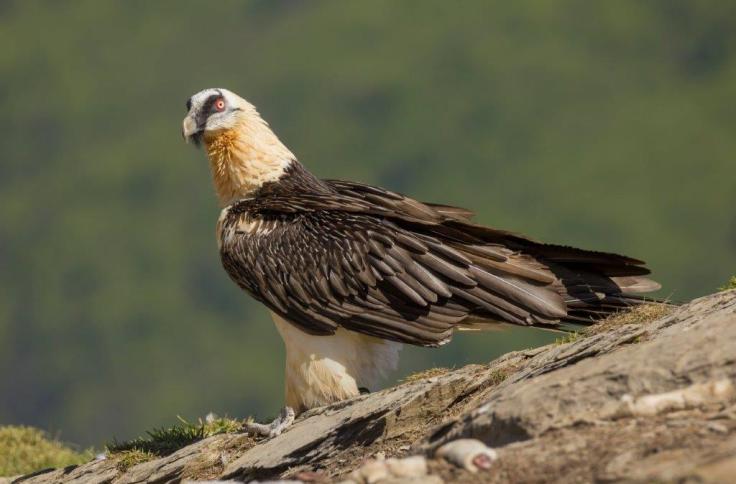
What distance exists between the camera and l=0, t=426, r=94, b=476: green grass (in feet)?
47.5

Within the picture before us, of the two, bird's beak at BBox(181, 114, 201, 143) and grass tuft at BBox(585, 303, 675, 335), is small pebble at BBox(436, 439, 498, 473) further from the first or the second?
bird's beak at BBox(181, 114, 201, 143)

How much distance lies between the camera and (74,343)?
7234 inches

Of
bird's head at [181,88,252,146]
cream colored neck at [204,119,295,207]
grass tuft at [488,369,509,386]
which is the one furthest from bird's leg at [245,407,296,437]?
bird's head at [181,88,252,146]

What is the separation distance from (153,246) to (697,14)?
291 ft

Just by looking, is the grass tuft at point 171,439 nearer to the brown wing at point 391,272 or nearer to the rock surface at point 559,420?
the rock surface at point 559,420

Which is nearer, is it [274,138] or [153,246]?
[274,138]

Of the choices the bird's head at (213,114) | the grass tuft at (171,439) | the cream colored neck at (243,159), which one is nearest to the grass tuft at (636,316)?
the grass tuft at (171,439)

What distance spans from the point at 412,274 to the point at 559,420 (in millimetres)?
4062

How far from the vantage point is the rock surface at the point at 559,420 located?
22.5 feet

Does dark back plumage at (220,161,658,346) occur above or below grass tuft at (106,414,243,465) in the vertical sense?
above

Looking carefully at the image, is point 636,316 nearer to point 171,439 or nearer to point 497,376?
point 497,376

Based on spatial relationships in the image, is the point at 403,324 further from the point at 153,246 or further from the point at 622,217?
the point at 153,246

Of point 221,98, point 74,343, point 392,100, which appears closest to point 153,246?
point 74,343

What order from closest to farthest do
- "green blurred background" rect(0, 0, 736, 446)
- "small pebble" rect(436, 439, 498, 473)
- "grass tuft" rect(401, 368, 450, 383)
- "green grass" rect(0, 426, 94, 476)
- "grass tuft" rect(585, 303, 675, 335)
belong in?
"small pebble" rect(436, 439, 498, 473), "grass tuft" rect(585, 303, 675, 335), "grass tuft" rect(401, 368, 450, 383), "green grass" rect(0, 426, 94, 476), "green blurred background" rect(0, 0, 736, 446)
